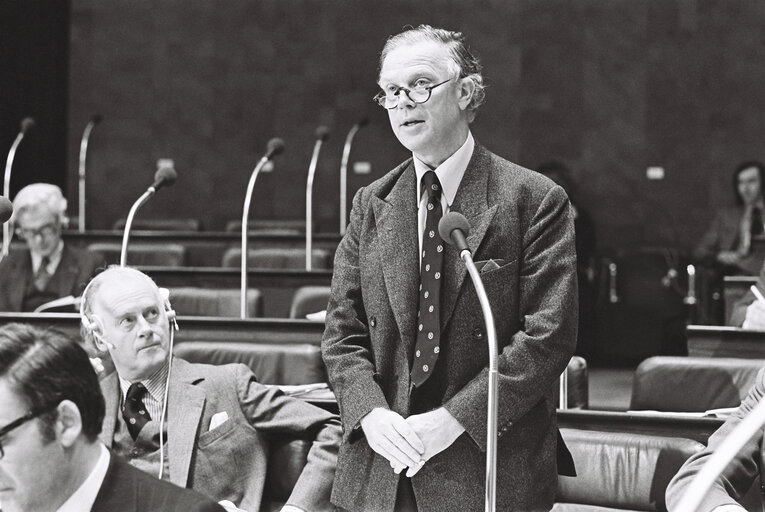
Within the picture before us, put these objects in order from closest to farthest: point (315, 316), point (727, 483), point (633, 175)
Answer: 1. point (727, 483)
2. point (315, 316)
3. point (633, 175)

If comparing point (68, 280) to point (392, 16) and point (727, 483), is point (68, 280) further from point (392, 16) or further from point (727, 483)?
point (392, 16)

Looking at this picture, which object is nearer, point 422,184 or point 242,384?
point 422,184

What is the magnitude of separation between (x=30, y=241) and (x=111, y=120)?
4550 millimetres

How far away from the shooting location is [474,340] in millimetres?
2045

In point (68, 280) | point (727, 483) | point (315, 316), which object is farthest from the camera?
point (68, 280)

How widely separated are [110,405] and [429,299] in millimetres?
818

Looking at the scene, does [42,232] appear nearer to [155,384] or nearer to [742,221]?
[155,384]

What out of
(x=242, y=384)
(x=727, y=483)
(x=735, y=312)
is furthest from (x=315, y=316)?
(x=727, y=483)

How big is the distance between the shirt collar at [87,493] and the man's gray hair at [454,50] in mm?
1057

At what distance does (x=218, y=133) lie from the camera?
966 centimetres

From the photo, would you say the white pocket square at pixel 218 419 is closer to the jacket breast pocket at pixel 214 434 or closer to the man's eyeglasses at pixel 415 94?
the jacket breast pocket at pixel 214 434

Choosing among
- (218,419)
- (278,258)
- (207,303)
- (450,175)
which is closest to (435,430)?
(450,175)

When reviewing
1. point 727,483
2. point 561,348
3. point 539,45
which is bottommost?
point 727,483

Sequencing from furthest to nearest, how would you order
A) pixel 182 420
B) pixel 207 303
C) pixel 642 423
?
pixel 207 303, pixel 642 423, pixel 182 420
